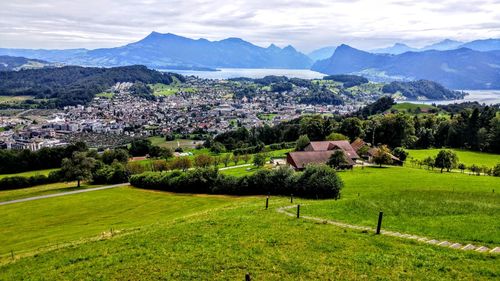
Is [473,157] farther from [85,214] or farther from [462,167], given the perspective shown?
[85,214]

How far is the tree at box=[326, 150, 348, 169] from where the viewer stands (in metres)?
55.6

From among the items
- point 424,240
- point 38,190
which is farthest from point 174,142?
point 424,240

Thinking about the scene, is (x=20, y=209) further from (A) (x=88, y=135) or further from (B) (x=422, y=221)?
(A) (x=88, y=135)

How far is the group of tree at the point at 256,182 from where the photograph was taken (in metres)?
33.1

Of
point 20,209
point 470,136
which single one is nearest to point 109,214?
point 20,209

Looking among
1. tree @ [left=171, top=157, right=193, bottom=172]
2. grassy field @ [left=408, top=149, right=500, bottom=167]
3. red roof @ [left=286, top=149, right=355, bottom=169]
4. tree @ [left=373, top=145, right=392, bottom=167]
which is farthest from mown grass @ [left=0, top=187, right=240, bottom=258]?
grassy field @ [left=408, top=149, right=500, bottom=167]

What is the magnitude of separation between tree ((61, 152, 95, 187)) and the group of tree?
9837 mm

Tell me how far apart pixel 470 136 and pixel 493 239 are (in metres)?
75.2

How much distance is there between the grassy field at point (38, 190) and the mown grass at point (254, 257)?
45.0 metres

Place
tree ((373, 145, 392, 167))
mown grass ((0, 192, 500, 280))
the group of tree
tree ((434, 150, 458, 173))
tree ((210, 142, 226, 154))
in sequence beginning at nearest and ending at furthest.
→ mown grass ((0, 192, 500, 280)) < the group of tree < tree ((434, 150, 458, 173)) < tree ((373, 145, 392, 167)) < tree ((210, 142, 226, 154))

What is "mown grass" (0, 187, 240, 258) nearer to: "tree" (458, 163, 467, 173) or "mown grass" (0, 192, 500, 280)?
"mown grass" (0, 192, 500, 280)

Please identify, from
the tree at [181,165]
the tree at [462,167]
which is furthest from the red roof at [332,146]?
the tree at [181,165]

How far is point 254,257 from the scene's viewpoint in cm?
1507

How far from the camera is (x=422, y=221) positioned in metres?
19.0
